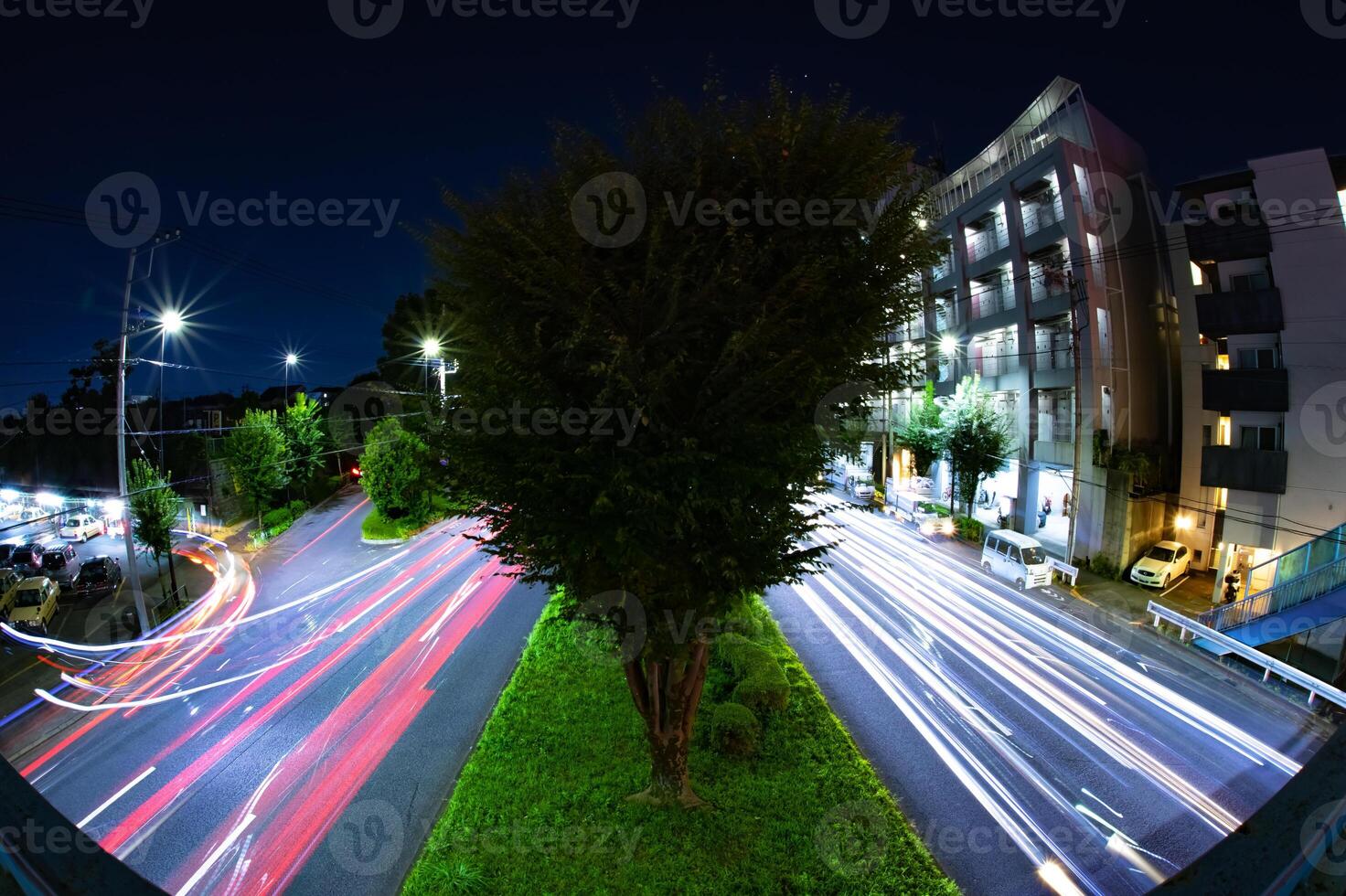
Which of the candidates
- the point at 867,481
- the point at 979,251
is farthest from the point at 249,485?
the point at 979,251

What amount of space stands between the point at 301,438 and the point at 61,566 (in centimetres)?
860

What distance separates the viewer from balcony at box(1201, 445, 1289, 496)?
3.55 m

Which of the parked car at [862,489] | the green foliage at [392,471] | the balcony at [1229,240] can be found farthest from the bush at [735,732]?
the parked car at [862,489]

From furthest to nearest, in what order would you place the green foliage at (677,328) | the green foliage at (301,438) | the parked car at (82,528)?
1. the green foliage at (301,438)
2. the parked car at (82,528)
3. the green foliage at (677,328)

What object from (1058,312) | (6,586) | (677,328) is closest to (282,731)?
(677,328)

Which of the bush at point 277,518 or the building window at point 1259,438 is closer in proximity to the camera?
the building window at point 1259,438

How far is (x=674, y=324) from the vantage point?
4004mm

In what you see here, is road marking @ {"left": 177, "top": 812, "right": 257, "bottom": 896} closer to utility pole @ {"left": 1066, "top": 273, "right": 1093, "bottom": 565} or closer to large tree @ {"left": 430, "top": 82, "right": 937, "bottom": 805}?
large tree @ {"left": 430, "top": 82, "right": 937, "bottom": 805}

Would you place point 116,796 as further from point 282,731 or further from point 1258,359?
point 1258,359

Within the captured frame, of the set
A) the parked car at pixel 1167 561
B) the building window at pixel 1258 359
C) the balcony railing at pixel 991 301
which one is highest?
the balcony railing at pixel 991 301

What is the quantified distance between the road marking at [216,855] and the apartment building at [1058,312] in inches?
348

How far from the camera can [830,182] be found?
4258 millimetres

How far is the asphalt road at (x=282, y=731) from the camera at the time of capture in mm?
5980

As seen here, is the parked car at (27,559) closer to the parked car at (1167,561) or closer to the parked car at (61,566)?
the parked car at (61,566)
